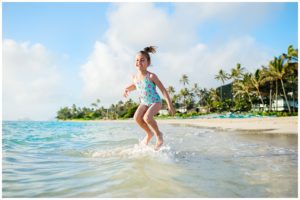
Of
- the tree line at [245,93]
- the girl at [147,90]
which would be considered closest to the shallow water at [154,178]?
the girl at [147,90]

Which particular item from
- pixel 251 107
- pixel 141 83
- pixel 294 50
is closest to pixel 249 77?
pixel 251 107

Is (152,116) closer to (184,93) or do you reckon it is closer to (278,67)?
(278,67)

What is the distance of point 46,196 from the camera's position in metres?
2.13

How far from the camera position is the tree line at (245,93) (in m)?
39.5

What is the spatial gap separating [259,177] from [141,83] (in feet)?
8.62

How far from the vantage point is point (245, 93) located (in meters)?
59.3

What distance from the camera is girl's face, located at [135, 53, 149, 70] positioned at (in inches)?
182

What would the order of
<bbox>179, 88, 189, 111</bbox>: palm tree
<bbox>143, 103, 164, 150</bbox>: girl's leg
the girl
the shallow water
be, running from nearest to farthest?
the shallow water
<bbox>143, 103, 164, 150</bbox>: girl's leg
the girl
<bbox>179, 88, 189, 111</bbox>: palm tree

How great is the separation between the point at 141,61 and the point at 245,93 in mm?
58950

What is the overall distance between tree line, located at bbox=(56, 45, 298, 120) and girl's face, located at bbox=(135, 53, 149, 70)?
23.6 metres

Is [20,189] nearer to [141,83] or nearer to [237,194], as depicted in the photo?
[237,194]

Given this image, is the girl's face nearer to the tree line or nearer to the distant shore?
the distant shore

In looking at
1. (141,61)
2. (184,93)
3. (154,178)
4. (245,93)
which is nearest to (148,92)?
(141,61)

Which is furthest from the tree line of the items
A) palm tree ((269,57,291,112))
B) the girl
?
the girl
